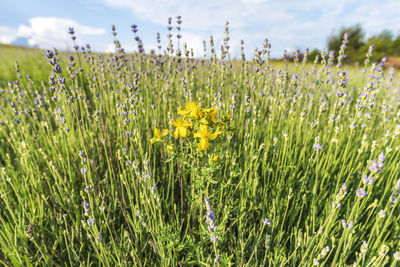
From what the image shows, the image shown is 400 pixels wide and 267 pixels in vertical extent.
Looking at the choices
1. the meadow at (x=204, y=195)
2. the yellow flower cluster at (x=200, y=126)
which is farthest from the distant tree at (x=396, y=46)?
the yellow flower cluster at (x=200, y=126)

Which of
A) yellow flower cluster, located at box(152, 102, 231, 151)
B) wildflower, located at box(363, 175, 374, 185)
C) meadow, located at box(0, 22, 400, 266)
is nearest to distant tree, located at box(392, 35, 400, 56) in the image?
meadow, located at box(0, 22, 400, 266)

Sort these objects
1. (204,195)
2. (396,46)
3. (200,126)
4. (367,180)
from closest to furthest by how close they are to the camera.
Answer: (367,180)
(200,126)
(204,195)
(396,46)

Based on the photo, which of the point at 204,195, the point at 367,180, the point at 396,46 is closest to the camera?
the point at 367,180

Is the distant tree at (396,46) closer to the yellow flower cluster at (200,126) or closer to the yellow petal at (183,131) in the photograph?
the yellow flower cluster at (200,126)

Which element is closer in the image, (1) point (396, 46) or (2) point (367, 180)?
(2) point (367, 180)

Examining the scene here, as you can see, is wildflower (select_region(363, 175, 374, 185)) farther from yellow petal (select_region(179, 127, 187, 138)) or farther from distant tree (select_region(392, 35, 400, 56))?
distant tree (select_region(392, 35, 400, 56))

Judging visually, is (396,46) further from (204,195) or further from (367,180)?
(204,195)

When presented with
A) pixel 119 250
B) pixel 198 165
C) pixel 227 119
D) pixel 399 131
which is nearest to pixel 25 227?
pixel 119 250

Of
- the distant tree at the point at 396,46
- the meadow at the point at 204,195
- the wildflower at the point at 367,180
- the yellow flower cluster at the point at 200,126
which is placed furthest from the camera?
the distant tree at the point at 396,46

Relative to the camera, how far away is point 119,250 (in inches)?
62.7

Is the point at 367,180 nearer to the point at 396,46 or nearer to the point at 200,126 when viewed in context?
the point at 200,126

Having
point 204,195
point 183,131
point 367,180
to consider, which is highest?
point 183,131

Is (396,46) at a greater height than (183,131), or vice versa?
(396,46)

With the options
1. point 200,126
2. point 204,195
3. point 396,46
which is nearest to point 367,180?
point 200,126
